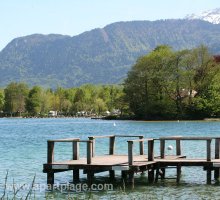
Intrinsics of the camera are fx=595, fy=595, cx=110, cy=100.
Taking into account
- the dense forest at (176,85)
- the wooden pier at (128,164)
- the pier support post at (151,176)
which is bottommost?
the pier support post at (151,176)

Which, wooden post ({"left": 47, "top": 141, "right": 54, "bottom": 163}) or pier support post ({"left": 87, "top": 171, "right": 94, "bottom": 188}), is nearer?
pier support post ({"left": 87, "top": 171, "right": 94, "bottom": 188})

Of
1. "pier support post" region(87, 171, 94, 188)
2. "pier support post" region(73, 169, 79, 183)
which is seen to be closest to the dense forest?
"pier support post" region(73, 169, 79, 183)

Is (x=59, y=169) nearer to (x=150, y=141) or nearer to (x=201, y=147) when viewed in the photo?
(x=150, y=141)

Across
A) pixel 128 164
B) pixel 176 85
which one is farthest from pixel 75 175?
pixel 176 85

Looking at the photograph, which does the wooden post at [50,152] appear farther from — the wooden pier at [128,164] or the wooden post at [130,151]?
the wooden post at [130,151]

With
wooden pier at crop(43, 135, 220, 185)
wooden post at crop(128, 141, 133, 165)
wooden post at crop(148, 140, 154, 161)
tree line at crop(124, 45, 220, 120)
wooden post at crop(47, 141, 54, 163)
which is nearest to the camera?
wooden post at crop(128, 141, 133, 165)

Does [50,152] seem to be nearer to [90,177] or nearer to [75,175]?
[75,175]

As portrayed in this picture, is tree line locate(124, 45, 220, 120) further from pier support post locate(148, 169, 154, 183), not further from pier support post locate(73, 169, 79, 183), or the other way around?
pier support post locate(73, 169, 79, 183)

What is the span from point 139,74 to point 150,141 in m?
97.6

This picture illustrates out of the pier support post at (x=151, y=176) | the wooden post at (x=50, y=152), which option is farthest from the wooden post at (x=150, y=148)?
the wooden post at (x=50, y=152)

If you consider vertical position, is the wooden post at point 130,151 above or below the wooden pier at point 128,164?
above

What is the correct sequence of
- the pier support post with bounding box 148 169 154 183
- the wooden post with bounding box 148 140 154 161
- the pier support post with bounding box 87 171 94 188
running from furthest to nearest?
1. the pier support post with bounding box 148 169 154 183
2. the wooden post with bounding box 148 140 154 161
3. the pier support post with bounding box 87 171 94 188

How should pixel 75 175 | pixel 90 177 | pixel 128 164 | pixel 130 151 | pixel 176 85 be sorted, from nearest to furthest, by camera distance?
pixel 130 151 → pixel 128 164 → pixel 90 177 → pixel 75 175 → pixel 176 85

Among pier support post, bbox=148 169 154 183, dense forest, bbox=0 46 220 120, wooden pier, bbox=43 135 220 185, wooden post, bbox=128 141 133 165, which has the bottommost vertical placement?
pier support post, bbox=148 169 154 183
